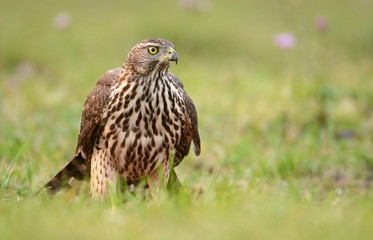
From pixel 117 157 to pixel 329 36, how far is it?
8.75 m

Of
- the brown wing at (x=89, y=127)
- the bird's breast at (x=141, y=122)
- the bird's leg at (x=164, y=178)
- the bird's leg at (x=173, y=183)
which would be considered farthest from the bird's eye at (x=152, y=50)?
the bird's leg at (x=173, y=183)

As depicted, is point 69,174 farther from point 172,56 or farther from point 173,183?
point 172,56

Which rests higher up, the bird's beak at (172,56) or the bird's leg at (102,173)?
the bird's beak at (172,56)

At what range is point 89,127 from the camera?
472 centimetres

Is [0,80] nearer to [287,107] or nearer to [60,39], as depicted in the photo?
[60,39]

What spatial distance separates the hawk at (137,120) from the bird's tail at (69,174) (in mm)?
12

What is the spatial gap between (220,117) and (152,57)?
348 centimetres

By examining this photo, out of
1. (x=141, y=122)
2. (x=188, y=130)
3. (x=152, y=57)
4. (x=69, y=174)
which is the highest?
(x=152, y=57)

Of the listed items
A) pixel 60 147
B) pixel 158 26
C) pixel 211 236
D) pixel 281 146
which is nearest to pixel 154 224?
pixel 211 236

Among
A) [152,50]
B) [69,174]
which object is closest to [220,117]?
[69,174]

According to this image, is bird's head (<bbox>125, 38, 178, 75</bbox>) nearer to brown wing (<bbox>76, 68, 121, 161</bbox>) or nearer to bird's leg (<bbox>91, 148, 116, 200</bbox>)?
brown wing (<bbox>76, 68, 121, 161</bbox>)

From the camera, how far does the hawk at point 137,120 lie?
4.57 metres

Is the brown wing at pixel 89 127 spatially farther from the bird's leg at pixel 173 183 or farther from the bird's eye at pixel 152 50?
the bird's leg at pixel 173 183

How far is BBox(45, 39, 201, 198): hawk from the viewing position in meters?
4.57
